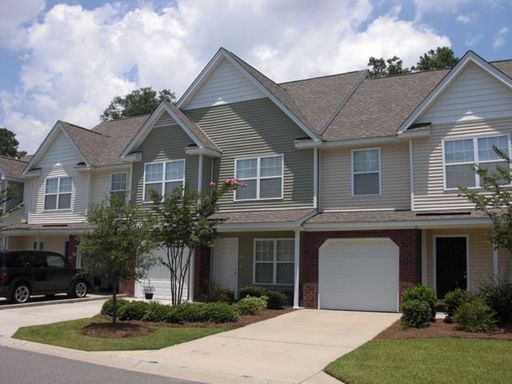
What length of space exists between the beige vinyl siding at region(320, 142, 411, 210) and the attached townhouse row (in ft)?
0.13

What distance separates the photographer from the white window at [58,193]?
2770 cm

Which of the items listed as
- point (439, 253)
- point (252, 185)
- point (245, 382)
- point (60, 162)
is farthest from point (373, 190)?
point (60, 162)

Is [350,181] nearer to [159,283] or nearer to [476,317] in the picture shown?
[476,317]

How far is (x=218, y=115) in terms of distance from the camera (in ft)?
76.4

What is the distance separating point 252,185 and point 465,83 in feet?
28.4

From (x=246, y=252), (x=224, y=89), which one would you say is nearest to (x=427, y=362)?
(x=246, y=252)

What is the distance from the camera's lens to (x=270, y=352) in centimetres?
1112

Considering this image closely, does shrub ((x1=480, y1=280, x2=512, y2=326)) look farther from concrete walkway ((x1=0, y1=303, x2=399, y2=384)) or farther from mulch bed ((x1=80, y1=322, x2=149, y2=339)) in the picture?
mulch bed ((x1=80, y1=322, x2=149, y2=339))

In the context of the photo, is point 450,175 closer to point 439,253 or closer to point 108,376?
point 439,253

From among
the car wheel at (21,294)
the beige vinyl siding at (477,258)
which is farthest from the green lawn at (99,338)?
the beige vinyl siding at (477,258)

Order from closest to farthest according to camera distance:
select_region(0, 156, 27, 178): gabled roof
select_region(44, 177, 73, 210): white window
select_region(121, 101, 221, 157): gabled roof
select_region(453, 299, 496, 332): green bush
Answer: select_region(453, 299, 496, 332): green bush, select_region(121, 101, 221, 157): gabled roof, select_region(44, 177, 73, 210): white window, select_region(0, 156, 27, 178): gabled roof

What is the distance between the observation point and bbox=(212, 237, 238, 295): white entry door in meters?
22.2

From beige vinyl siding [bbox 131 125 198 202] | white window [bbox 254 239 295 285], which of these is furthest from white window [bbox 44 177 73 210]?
white window [bbox 254 239 295 285]

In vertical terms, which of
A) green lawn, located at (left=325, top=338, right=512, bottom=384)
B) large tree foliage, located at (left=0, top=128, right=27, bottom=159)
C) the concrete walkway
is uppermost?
large tree foliage, located at (left=0, top=128, right=27, bottom=159)
